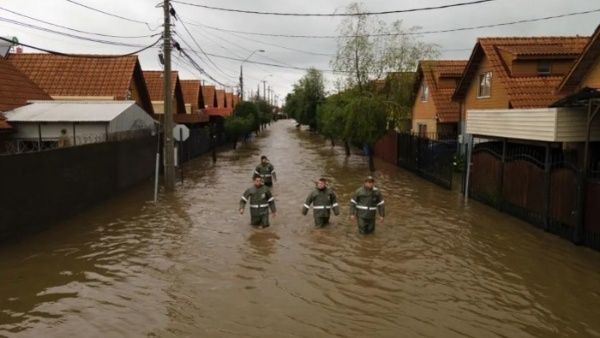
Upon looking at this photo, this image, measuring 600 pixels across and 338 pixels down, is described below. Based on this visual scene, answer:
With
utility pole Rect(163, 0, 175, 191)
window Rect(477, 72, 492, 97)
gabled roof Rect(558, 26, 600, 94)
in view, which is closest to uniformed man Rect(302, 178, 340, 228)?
utility pole Rect(163, 0, 175, 191)

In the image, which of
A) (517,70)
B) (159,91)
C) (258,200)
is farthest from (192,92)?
(258,200)

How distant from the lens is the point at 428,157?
74.6 ft

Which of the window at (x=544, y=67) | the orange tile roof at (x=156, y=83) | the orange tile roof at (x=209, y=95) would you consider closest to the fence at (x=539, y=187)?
the window at (x=544, y=67)

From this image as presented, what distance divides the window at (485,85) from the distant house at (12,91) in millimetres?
→ 18485

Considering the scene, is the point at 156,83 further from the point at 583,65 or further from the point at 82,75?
the point at 583,65

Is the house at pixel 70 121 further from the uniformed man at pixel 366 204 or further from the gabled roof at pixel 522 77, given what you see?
the gabled roof at pixel 522 77

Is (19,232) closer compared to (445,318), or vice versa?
(445,318)

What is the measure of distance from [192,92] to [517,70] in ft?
86.7

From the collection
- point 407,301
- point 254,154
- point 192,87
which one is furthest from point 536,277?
point 192,87

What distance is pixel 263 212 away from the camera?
13.0 m

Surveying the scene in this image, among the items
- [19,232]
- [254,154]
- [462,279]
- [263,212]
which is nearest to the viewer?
[462,279]

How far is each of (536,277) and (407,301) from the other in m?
2.81

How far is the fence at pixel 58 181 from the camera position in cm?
1104

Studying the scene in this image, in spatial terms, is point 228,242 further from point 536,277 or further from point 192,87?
point 192,87
